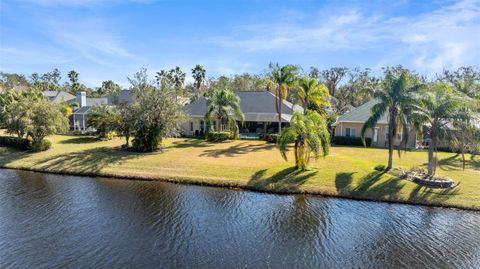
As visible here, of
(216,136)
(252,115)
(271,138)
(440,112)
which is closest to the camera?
(440,112)

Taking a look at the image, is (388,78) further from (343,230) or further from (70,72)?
(70,72)

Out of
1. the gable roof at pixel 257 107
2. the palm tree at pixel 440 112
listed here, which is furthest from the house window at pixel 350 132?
the palm tree at pixel 440 112

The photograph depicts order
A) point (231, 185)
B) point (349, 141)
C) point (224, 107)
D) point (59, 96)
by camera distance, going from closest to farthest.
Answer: point (231, 185)
point (349, 141)
point (224, 107)
point (59, 96)

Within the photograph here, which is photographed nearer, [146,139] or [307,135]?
[307,135]

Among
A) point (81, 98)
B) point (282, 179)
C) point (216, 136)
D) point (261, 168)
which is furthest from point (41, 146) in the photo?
point (81, 98)

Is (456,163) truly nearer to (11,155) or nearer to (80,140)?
(80,140)

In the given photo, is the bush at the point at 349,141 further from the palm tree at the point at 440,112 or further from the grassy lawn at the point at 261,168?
the palm tree at the point at 440,112

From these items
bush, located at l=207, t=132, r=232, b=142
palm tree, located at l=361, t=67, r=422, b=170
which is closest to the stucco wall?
palm tree, located at l=361, t=67, r=422, b=170
